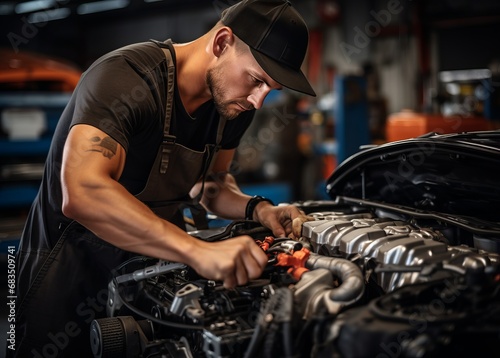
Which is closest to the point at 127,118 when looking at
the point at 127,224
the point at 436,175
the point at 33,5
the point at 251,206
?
the point at 127,224

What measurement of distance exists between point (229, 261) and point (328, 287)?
251 mm

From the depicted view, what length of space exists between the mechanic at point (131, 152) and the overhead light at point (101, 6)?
9.63 metres

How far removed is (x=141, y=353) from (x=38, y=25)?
37.4ft

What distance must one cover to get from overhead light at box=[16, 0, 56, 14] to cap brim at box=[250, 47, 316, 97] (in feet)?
31.2

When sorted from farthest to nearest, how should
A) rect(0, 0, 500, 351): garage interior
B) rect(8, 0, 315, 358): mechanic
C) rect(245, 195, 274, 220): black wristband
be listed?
rect(0, 0, 500, 351): garage interior < rect(245, 195, 274, 220): black wristband < rect(8, 0, 315, 358): mechanic

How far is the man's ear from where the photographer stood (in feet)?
5.41

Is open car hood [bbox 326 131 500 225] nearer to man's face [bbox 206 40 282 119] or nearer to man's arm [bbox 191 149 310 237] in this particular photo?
man's arm [bbox 191 149 310 237]

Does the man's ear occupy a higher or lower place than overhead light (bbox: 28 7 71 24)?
lower

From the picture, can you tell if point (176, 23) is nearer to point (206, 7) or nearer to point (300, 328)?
point (206, 7)

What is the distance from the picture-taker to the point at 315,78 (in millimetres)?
8812

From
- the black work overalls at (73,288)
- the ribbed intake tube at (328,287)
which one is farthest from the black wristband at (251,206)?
the ribbed intake tube at (328,287)

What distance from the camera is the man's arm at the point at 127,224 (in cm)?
A: 130

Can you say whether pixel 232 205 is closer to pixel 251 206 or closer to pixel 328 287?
pixel 251 206

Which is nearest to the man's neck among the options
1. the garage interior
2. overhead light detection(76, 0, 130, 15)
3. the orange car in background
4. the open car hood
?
the open car hood
